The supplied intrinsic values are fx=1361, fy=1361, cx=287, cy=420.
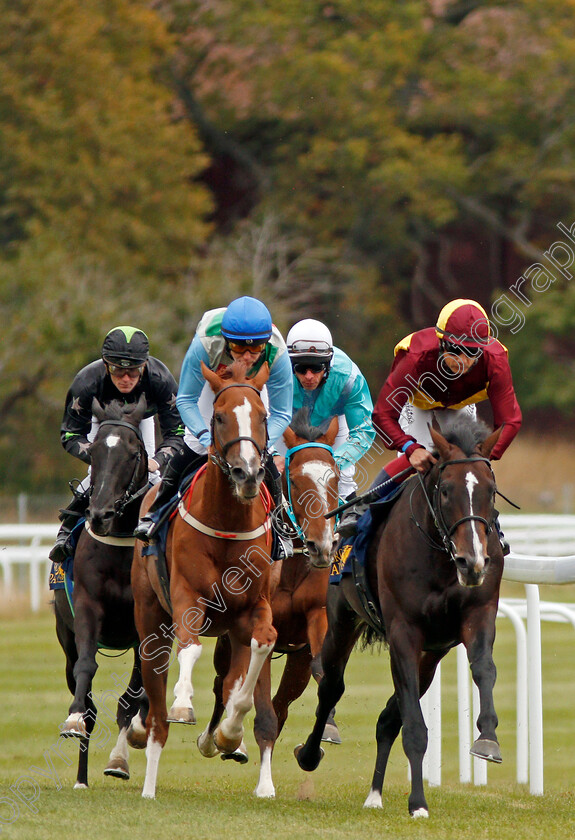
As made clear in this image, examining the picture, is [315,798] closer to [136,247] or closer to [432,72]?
[136,247]

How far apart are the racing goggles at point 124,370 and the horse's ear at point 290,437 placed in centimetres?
87

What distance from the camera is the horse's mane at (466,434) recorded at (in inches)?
220

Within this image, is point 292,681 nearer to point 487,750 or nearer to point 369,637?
point 369,637

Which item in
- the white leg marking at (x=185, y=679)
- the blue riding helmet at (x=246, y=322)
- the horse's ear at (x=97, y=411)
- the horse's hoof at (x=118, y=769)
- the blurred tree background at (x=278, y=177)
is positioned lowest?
the horse's hoof at (x=118, y=769)

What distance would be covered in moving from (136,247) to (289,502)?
18.4 m

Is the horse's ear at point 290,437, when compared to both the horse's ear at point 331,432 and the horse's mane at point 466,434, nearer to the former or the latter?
the horse's ear at point 331,432

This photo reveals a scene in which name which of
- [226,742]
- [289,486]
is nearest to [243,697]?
[226,742]

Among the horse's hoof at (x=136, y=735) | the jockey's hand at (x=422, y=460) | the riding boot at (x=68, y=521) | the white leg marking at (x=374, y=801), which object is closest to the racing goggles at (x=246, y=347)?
the jockey's hand at (x=422, y=460)

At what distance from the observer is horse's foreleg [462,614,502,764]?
17.0 feet

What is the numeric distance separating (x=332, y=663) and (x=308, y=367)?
1.57m

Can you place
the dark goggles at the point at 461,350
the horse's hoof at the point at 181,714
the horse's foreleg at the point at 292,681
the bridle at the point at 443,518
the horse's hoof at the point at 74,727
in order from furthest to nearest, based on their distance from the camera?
the horse's foreleg at the point at 292,681, the horse's hoof at the point at 74,727, the dark goggles at the point at 461,350, the horse's hoof at the point at 181,714, the bridle at the point at 443,518

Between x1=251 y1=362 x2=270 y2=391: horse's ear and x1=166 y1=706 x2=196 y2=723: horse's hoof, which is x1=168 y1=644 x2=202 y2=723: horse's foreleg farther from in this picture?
x1=251 y1=362 x2=270 y2=391: horse's ear

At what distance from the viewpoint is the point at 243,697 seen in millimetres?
5836

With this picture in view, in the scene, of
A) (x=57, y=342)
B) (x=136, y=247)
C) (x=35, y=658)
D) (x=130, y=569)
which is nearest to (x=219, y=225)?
(x=136, y=247)
